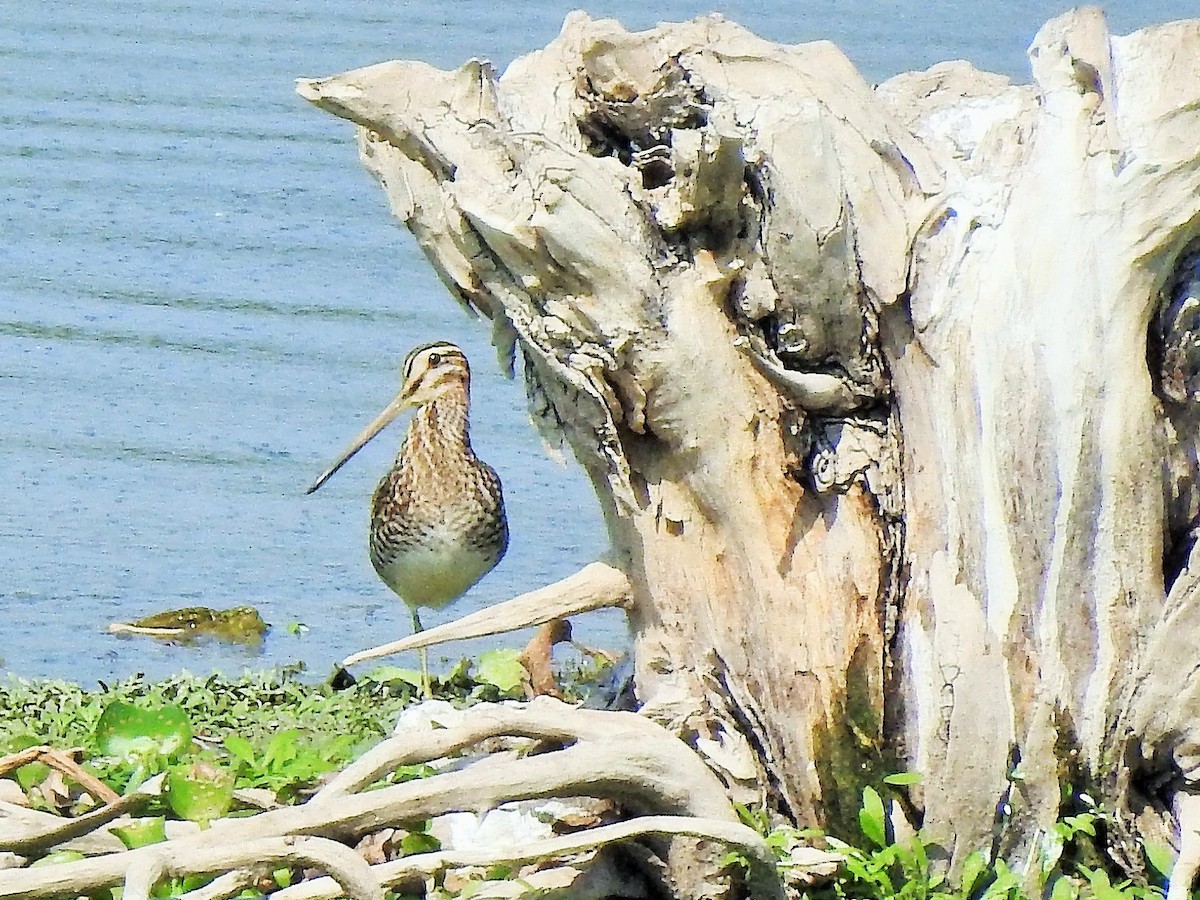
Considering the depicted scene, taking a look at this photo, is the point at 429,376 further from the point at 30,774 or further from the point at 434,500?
the point at 30,774

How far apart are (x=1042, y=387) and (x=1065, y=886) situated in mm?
813

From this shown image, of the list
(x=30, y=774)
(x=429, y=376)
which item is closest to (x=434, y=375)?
(x=429, y=376)

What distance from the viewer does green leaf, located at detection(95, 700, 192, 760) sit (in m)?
3.70

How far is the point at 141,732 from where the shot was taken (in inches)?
147

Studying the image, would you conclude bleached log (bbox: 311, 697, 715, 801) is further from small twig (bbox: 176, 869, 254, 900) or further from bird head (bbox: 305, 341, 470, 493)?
bird head (bbox: 305, 341, 470, 493)

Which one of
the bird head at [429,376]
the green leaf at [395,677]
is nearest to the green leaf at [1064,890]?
the green leaf at [395,677]

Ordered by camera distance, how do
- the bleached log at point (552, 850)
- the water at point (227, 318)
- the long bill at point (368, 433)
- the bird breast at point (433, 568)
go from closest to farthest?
1. the bleached log at point (552, 850)
2. the bird breast at point (433, 568)
3. the water at point (227, 318)
4. the long bill at point (368, 433)

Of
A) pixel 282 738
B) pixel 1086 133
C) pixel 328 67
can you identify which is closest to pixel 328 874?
pixel 282 738

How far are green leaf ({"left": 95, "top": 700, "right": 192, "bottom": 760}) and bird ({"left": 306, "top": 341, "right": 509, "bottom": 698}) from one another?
4.82 ft

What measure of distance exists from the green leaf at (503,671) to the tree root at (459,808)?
146 centimetres

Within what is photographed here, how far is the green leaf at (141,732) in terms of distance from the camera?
3.70m

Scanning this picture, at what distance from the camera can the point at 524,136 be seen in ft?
10.8

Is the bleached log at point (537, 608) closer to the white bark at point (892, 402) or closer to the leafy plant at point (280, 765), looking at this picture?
the white bark at point (892, 402)

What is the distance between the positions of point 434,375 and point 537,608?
2160 millimetres
